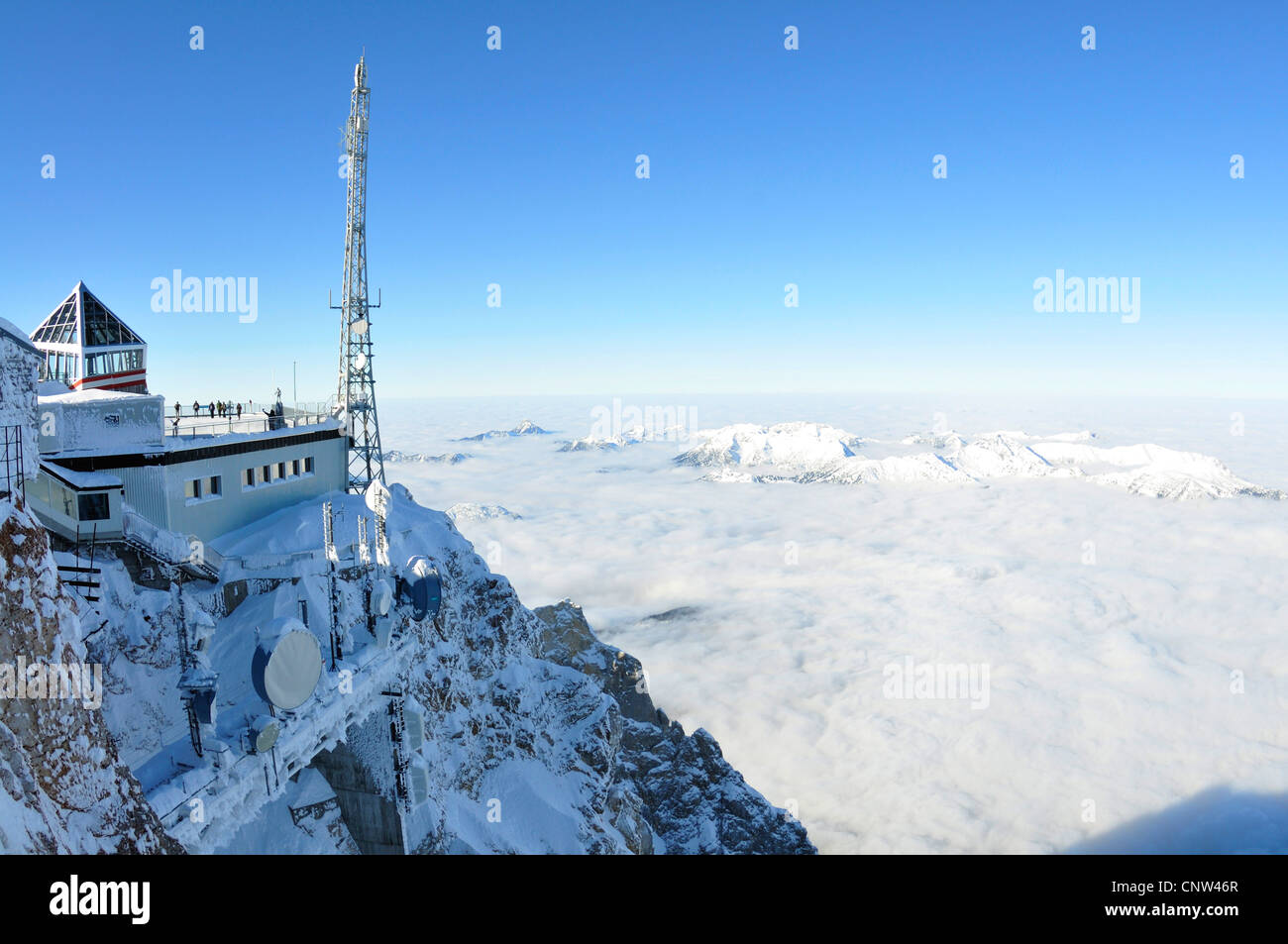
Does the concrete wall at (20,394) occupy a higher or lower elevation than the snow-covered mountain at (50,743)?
higher

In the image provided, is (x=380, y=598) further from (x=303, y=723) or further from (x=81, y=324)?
(x=81, y=324)

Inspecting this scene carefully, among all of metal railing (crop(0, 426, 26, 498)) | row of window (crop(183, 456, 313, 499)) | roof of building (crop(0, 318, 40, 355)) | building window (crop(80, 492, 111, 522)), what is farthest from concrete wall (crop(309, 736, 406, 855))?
roof of building (crop(0, 318, 40, 355))

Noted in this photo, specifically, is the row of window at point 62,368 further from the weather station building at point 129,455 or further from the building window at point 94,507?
the building window at point 94,507

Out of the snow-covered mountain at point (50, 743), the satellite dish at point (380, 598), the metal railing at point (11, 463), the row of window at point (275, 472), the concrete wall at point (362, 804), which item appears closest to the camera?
the snow-covered mountain at point (50, 743)

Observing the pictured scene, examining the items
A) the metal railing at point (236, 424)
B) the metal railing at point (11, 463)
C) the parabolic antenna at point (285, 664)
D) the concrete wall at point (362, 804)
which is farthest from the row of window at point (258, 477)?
the metal railing at point (11, 463)

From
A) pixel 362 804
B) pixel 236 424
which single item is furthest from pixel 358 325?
pixel 362 804

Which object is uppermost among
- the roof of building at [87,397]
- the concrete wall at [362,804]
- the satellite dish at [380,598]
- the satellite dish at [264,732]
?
the roof of building at [87,397]
